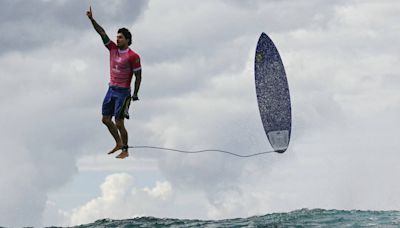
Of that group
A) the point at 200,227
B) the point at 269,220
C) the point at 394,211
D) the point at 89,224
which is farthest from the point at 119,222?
the point at 394,211

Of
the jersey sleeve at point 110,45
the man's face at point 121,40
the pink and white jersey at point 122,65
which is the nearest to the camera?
the man's face at point 121,40

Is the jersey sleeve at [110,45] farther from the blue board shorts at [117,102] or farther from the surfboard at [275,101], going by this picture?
the surfboard at [275,101]

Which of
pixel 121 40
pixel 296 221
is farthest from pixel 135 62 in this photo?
pixel 296 221

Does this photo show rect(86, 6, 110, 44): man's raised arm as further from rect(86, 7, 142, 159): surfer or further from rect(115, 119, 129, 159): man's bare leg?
rect(115, 119, 129, 159): man's bare leg

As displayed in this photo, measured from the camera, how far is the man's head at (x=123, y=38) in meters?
16.7

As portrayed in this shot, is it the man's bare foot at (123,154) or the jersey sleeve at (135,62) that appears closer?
the jersey sleeve at (135,62)

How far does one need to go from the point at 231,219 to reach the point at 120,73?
805cm

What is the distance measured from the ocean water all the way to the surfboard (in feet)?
Answer: 8.43

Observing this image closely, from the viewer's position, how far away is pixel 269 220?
839 inches

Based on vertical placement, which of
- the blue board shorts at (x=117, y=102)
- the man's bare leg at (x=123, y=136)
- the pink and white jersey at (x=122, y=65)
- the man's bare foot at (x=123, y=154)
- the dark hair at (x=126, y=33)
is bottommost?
the man's bare foot at (x=123, y=154)

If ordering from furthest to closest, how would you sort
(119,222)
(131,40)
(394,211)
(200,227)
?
(394,211), (119,222), (200,227), (131,40)

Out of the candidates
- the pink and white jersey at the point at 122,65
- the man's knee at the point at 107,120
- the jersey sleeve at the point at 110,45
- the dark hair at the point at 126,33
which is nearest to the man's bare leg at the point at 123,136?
the man's knee at the point at 107,120

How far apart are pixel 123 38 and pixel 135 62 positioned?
2.29ft

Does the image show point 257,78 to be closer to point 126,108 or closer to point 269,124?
point 269,124
